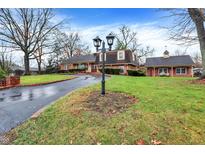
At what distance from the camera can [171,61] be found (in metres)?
24.3

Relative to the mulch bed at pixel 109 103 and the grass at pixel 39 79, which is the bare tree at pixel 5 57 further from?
the mulch bed at pixel 109 103


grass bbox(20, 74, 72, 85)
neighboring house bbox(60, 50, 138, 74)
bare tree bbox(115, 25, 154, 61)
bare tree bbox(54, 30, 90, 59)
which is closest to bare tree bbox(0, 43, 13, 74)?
bare tree bbox(54, 30, 90, 59)

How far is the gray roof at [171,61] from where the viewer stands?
23425 millimetres

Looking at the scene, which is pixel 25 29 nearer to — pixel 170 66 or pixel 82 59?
pixel 82 59

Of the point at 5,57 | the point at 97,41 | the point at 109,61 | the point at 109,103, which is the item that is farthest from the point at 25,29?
the point at 109,103

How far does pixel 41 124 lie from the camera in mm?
4164

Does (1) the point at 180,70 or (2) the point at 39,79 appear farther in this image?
(1) the point at 180,70

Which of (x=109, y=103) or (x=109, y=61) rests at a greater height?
(x=109, y=61)

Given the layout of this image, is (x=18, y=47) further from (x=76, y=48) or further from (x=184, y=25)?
(x=184, y=25)

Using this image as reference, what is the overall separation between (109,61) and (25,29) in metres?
10.3

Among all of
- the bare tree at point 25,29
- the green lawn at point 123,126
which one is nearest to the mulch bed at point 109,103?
the green lawn at point 123,126

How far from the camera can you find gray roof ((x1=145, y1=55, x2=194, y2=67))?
23.4 m

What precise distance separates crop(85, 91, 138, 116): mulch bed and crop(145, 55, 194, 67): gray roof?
19788 mm
